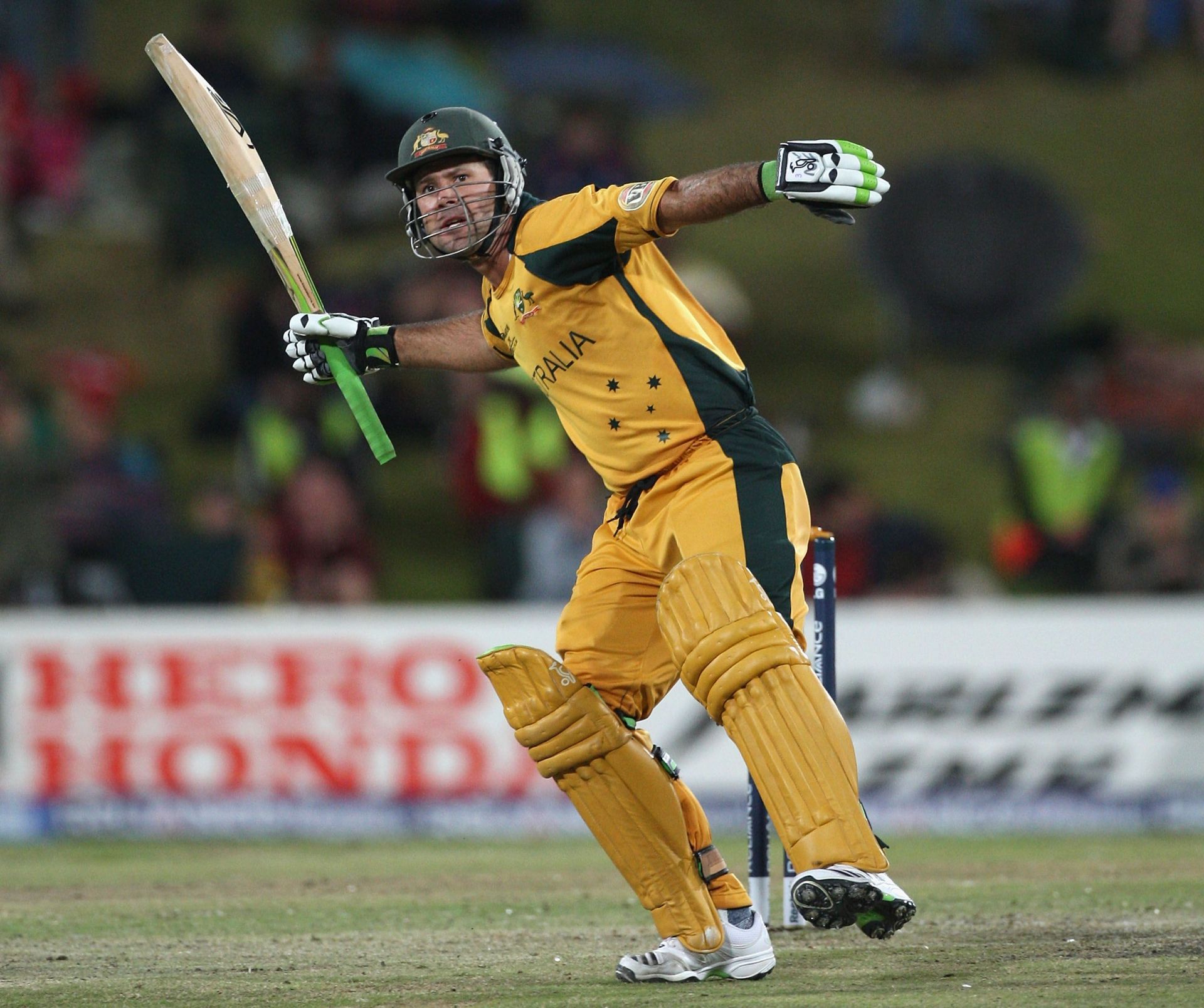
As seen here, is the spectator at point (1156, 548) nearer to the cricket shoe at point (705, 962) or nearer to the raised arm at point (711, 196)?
the cricket shoe at point (705, 962)

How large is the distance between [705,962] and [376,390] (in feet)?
25.3

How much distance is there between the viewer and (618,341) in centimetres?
438

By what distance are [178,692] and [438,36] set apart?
24.7 feet

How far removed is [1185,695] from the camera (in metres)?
8.84

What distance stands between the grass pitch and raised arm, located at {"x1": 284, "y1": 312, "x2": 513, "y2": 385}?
1608 millimetres

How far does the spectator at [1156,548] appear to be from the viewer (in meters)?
10.1

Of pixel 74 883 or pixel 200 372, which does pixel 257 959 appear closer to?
pixel 74 883

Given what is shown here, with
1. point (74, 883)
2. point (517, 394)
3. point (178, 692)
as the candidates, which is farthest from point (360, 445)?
point (74, 883)

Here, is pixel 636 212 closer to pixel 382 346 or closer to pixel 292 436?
pixel 382 346

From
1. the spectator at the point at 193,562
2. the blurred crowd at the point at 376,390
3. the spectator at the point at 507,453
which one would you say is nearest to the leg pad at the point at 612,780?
the blurred crowd at the point at 376,390

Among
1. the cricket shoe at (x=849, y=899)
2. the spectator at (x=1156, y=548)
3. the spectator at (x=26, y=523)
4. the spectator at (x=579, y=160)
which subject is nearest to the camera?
the cricket shoe at (x=849, y=899)

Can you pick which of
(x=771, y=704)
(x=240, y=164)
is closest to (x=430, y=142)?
(x=240, y=164)

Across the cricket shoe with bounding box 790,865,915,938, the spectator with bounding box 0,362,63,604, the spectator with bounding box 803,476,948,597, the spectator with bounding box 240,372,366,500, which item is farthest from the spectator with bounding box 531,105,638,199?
the cricket shoe with bounding box 790,865,915,938

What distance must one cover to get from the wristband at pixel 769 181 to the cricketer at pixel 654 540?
14 mm
